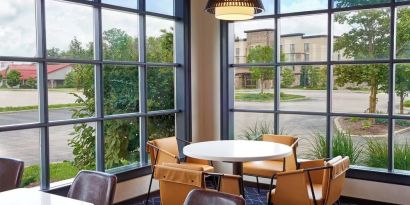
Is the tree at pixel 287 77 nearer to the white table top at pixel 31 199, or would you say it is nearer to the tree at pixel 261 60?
the tree at pixel 261 60

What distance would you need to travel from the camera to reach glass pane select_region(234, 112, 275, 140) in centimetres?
561

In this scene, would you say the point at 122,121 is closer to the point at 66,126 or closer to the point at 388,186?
the point at 66,126

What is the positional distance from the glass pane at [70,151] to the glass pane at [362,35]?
308 centimetres

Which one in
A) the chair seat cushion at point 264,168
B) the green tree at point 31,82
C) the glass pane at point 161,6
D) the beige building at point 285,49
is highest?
the glass pane at point 161,6

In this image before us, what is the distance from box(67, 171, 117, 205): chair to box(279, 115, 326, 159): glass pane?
10.9ft

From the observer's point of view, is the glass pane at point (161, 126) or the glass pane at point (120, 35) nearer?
the glass pane at point (120, 35)

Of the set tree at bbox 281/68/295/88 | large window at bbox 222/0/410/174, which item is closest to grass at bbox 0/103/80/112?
large window at bbox 222/0/410/174

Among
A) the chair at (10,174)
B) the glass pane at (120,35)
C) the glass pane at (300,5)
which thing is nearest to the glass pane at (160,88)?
the glass pane at (120,35)

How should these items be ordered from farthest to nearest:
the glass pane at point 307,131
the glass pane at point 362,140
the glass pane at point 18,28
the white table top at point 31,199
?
the glass pane at point 307,131 < the glass pane at point 362,140 < the glass pane at point 18,28 < the white table top at point 31,199

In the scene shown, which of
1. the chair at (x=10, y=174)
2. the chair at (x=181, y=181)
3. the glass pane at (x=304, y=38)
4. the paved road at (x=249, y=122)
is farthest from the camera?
the glass pane at (x=304, y=38)

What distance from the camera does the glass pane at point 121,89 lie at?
4762 millimetres

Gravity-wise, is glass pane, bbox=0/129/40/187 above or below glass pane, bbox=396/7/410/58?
below

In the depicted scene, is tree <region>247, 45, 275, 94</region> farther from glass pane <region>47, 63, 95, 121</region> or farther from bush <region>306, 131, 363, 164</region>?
glass pane <region>47, 63, 95, 121</region>

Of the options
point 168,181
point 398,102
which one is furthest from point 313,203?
point 398,102
